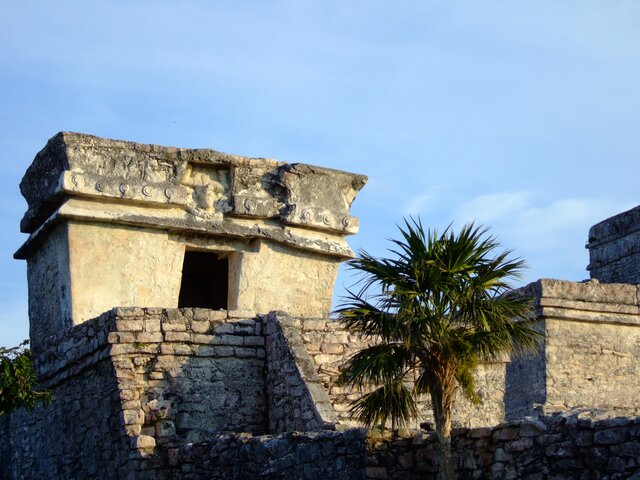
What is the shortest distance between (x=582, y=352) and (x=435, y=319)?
6910 mm

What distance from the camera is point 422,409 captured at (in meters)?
12.2

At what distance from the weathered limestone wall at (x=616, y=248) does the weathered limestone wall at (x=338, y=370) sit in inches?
206

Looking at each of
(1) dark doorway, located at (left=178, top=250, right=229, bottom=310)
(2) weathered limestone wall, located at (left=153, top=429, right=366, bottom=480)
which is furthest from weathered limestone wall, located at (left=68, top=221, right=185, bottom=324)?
(1) dark doorway, located at (left=178, top=250, right=229, bottom=310)

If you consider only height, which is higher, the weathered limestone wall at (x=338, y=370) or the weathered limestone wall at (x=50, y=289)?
the weathered limestone wall at (x=50, y=289)

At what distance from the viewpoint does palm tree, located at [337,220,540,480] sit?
8719 millimetres

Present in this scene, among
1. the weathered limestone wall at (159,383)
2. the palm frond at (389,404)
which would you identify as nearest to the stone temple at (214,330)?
the weathered limestone wall at (159,383)

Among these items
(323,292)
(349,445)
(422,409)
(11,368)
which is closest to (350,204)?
(323,292)

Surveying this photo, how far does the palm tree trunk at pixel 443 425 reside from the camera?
832 centimetres

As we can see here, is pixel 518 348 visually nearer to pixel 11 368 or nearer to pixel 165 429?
pixel 165 429

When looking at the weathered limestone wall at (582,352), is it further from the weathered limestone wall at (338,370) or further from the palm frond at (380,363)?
the palm frond at (380,363)

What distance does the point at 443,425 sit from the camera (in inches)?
333

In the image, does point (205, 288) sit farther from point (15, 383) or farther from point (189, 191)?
point (15, 383)

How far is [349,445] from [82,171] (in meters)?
5.89

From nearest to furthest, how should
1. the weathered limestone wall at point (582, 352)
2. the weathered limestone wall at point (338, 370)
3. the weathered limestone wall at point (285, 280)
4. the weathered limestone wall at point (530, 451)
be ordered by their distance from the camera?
the weathered limestone wall at point (530, 451) < the weathered limestone wall at point (338, 370) < the weathered limestone wall at point (285, 280) < the weathered limestone wall at point (582, 352)
